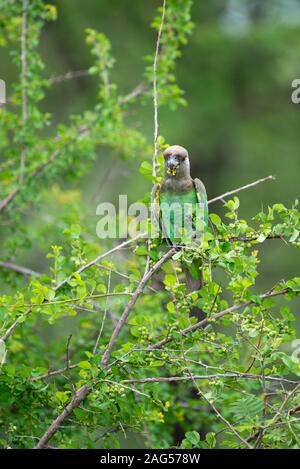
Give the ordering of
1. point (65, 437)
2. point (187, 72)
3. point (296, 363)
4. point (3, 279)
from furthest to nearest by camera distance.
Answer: point (187, 72), point (3, 279), point (65, 437), point (296, 363)

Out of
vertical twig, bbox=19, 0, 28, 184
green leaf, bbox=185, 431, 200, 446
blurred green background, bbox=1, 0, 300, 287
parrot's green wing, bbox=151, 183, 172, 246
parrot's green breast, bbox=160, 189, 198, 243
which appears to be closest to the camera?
green leaf, bbox=185, 431, 200, 446

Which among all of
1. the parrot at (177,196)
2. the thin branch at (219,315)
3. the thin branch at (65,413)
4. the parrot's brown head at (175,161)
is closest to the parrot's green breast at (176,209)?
the parrot at (177,196)

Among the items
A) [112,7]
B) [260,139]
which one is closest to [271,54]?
[260,139]

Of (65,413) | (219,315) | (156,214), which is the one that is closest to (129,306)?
(219,315)

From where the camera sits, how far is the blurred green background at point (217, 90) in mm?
9078

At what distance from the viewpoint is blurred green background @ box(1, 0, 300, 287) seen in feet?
29.8

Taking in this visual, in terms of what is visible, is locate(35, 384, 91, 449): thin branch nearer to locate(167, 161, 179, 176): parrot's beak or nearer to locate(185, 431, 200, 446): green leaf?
locate(185, 431, 200, 446): green leaf

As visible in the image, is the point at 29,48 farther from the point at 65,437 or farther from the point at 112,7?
the point at 112,7

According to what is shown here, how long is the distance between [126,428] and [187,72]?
638 cm

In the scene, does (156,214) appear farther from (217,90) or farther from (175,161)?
(217,90)

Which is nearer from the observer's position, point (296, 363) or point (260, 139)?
point (296, 363)

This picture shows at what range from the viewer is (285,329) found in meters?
2.99

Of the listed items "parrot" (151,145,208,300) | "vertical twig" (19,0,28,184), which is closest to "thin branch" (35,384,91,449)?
"parrot" (151,145,208,300)

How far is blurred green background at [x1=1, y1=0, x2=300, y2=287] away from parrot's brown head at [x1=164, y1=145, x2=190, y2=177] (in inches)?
180
